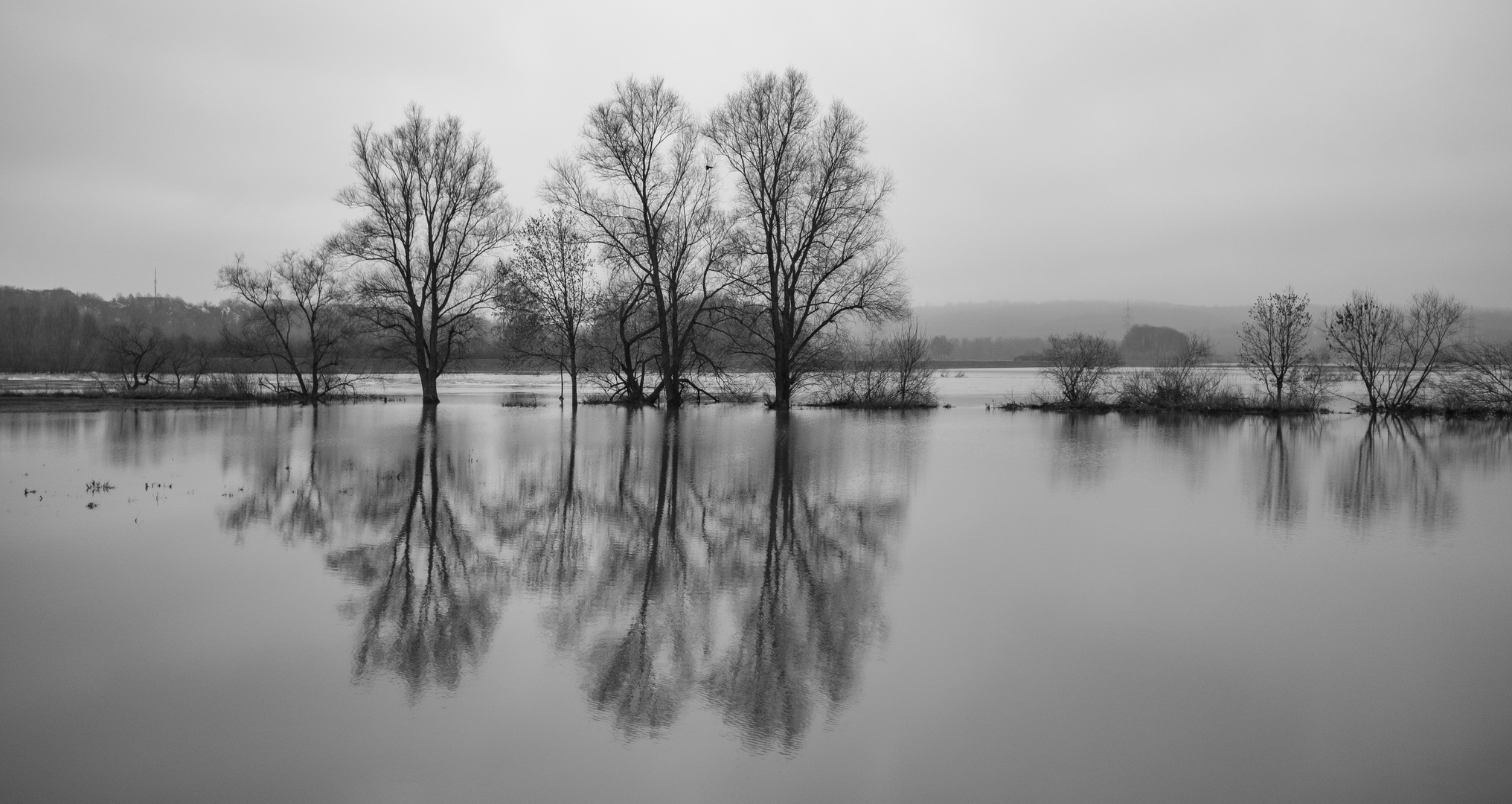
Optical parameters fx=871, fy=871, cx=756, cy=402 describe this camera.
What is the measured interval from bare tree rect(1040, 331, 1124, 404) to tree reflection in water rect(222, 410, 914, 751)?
19.4 metres

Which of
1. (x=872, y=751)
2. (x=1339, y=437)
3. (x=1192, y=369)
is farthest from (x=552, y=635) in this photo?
(x=1192, y=369)

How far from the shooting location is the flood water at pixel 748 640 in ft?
14.0

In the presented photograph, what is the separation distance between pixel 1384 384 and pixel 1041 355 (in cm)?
1766

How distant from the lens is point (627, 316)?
35906 mm

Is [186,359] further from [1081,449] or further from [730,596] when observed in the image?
[730,596]

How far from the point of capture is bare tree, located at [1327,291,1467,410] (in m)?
32.4

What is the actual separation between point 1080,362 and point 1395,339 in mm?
11352

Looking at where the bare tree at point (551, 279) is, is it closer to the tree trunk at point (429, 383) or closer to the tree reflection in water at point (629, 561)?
the tree trunk at point (429, 383)

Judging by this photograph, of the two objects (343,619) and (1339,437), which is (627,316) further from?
(343,619)

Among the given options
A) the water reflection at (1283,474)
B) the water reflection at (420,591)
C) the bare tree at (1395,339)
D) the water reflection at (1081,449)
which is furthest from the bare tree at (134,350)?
the bare tree at (1395,339)

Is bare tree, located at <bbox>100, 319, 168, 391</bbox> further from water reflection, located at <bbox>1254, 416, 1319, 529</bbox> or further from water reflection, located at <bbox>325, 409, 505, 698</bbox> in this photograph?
water reflection, located at <bbox>1254, 416, 1319, 529</bbox>

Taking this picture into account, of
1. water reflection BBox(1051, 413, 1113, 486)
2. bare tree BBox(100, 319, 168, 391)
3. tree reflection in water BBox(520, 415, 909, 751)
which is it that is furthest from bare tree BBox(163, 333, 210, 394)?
water reflection BBox(1051, 413, 1113, 486)

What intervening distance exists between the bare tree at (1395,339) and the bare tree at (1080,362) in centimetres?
828

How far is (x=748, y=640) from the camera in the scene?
617 centimetres
